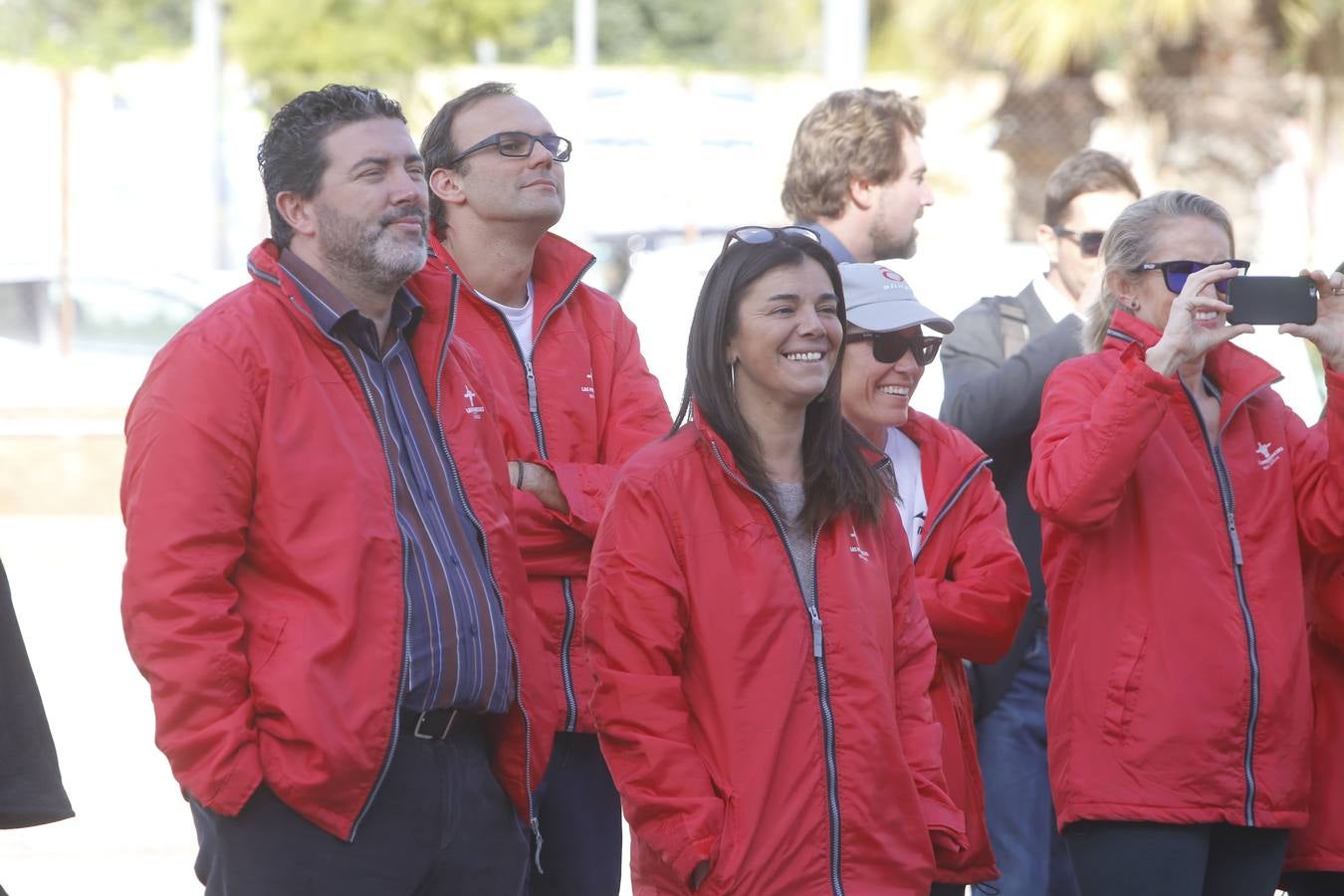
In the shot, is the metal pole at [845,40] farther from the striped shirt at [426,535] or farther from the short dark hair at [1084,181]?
the striped shirt at [426,535]

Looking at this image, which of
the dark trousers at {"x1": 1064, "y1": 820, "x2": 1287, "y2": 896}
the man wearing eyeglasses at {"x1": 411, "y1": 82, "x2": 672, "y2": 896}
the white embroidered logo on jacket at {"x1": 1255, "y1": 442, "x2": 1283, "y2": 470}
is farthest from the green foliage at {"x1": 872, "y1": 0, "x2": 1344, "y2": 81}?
the dark trousers at {"x1": 1064, "y1": 820, "x2": 1287, "y2": 896}

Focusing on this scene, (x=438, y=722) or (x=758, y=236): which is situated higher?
(x=758, y=236)

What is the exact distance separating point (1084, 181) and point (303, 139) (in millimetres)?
2913

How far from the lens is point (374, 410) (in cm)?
337

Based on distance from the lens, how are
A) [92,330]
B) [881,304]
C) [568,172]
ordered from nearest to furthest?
[881,304]
[92,330]
[568,172]

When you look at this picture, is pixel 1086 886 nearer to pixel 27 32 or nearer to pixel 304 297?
pixel 304 297

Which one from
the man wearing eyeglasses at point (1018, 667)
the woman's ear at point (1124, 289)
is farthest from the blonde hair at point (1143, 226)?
the man wearing eyeglasses at point (1018, 667)

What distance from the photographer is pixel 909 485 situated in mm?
4188

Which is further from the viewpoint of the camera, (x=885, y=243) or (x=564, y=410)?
(x=885, y=243)

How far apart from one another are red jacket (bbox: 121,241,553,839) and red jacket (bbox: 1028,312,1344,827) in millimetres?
1470

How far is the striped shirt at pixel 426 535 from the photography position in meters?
3.27

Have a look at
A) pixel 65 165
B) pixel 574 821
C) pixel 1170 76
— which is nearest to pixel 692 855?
pixel 574 821

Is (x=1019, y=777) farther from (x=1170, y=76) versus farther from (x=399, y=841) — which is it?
(x=1170, y=76)

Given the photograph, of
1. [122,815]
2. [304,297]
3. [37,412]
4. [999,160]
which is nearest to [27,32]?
[999,160]
